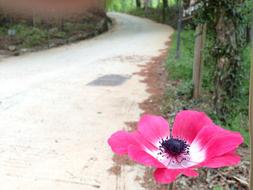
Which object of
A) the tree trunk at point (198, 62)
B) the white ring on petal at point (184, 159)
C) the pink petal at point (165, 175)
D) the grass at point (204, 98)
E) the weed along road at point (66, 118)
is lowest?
the weed along road at point (66, 118)

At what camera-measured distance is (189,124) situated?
88 centimetres

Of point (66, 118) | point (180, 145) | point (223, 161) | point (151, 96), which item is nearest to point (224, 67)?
point (151, 96)

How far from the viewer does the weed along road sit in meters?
3.37

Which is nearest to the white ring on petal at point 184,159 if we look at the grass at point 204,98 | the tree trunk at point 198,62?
the grass at point 204,98

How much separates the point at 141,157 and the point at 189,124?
0.62 ft

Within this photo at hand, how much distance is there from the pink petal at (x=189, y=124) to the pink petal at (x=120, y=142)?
0.14m

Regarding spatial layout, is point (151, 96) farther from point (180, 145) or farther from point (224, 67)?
point (180, 145)

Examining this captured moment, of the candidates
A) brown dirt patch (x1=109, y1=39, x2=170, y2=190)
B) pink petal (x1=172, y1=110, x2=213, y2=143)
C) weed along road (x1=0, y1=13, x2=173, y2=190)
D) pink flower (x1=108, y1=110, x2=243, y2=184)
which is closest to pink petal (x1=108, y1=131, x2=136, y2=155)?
pink flower (x1=108, y1=110, x2=243, y2=184)

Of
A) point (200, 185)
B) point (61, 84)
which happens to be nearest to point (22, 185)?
point (200, 185)

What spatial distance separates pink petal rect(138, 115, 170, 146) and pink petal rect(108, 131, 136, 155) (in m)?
0.08

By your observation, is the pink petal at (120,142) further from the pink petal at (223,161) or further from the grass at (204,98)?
the grass at (204,98)

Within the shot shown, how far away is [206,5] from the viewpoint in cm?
444

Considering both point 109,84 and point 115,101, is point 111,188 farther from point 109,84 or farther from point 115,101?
point 109,84

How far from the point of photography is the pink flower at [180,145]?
2.24ft
